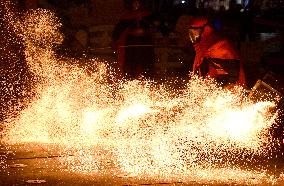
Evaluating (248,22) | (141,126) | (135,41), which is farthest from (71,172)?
Result: (248,22)

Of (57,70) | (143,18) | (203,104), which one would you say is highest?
(143,18)

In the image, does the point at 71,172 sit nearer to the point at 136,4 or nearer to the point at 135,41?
the point at 135,41

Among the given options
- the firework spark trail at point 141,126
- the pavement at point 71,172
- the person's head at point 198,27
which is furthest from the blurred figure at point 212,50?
the pavement at point 71,172

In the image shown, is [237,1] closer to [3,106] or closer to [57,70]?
[57,70]

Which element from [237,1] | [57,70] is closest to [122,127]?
[57,70]

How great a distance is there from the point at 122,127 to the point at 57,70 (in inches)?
130

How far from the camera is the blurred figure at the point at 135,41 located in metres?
9.46

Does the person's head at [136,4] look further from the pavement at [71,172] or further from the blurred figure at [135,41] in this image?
the pavement at [71,172]

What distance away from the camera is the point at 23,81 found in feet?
31.4

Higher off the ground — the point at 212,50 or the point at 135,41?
the point at 135,41

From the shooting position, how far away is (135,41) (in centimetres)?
960

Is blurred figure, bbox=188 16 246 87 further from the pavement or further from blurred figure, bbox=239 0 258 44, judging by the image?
blurred figure, bbox=239 0 258 44

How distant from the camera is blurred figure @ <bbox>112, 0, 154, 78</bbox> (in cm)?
946

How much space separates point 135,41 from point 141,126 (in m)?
2.52
